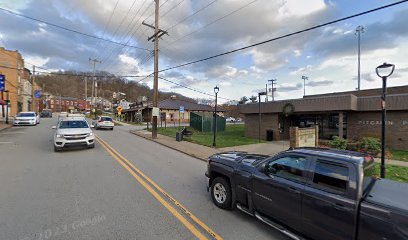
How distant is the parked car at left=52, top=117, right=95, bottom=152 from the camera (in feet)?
34.8

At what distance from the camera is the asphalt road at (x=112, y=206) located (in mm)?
3844

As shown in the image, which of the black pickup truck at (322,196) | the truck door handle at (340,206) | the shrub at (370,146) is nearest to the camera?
the black pickup truck at (322,196)

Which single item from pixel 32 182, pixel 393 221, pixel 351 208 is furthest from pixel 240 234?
pixel 32 182

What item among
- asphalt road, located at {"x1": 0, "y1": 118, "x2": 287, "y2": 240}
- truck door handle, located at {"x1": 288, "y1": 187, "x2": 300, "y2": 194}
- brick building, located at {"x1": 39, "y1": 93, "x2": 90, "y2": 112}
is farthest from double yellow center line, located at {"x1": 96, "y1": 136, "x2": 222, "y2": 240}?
brick building, located at {"x1": 39, "y1": 93, "x2": 90, "y2": 112}

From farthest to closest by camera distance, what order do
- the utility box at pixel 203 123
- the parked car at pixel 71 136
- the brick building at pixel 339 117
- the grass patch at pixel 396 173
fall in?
the utility box at pixel 203 123 < the brick building at pixel 339 117 < the parked car at pixel 71 136 < the grass patch at pixel 396 173

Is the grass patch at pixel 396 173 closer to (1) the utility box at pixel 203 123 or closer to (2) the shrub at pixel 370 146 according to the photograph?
(2) the shrub at pixel 370 146

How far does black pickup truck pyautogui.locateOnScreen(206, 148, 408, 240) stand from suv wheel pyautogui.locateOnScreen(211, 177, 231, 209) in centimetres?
13

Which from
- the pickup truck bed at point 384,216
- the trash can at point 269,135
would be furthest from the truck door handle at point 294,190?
the trash can at point 269,135

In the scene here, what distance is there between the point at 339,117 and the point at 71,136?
16670 millimetres

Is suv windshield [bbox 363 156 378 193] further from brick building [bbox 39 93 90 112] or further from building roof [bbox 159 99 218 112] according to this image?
brick building [bbox 39 93 90 112]

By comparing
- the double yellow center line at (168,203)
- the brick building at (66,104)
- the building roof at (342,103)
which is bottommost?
the double yellow center line at (168,203)

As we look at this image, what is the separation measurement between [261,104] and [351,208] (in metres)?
18.2

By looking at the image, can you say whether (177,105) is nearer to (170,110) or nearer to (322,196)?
(170,110)

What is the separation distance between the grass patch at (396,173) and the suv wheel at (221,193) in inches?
242
